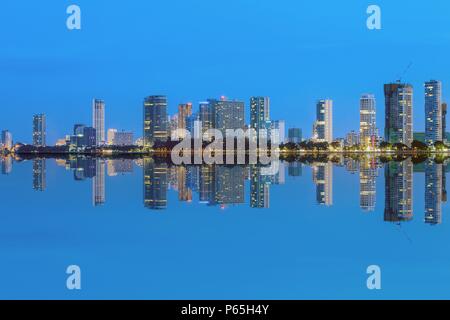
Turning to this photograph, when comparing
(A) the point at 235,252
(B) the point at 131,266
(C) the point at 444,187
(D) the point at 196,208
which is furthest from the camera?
(C) the point at 444,187

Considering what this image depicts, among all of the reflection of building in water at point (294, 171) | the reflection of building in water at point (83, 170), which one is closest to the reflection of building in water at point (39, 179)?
the reflection of building in water at point (83, 170)

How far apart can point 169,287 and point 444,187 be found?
21284mm

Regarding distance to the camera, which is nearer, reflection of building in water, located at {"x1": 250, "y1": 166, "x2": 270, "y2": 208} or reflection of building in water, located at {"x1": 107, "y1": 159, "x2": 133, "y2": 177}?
reflection of building in water, located at {"x1": 250, "y1": 166, "x2": 270, "y2": 208}

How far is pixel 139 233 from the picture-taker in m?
16.0

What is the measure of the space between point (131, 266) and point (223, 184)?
19992 millimetres

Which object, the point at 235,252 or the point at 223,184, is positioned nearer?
the point at 235,252

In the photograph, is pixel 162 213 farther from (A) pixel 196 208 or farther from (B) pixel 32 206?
(B) pixel 32 206

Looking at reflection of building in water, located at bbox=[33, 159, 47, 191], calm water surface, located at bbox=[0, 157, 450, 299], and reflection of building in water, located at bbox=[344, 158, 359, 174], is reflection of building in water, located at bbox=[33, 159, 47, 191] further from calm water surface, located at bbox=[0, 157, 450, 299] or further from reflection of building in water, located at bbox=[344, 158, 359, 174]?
reflection of building in water, located at bbox=[344, 158, 359, 174]

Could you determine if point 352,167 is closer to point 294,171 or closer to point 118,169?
point 294,171

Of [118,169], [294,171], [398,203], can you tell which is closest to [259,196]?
[398,203]

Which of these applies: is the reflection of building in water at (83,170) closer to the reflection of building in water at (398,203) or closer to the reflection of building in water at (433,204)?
the reflection of building in water at (398,203)

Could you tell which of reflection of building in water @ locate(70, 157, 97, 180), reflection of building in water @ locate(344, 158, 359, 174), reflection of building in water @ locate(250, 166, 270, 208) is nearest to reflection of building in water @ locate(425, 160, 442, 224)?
reflection of building in water @ locate(250, 166, 270, 208)

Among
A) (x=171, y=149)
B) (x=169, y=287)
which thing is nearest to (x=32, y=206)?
(x=169, y=287)
